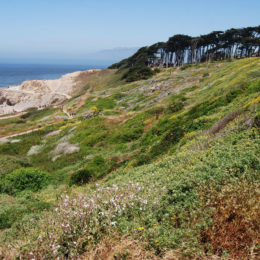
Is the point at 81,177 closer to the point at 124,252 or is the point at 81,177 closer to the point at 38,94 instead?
the point at 124,252

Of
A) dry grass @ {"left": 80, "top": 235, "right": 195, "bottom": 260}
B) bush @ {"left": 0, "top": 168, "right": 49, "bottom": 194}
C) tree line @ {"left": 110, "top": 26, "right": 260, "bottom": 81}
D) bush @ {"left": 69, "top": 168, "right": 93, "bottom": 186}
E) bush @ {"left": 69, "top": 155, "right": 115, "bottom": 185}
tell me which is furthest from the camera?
tree line @ {"left": 110, "top": 26, "right": 260, "bottom": 81}

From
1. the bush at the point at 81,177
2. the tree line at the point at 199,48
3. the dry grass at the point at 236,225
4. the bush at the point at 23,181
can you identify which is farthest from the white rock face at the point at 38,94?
the dry grass at the point at 236,225

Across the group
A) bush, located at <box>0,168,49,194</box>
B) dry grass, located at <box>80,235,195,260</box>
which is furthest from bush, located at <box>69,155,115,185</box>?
dry grass, located at <box>80,235,195,260</box>

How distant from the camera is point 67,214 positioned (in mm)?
5426

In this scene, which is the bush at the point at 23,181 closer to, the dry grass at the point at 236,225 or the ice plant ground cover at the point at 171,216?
the ice plant ground cover at the point at 171,216

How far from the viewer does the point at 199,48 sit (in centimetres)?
8612

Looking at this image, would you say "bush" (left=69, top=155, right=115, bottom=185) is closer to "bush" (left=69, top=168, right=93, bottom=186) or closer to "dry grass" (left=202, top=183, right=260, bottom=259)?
"bush" (left=69, top=168, right=93, bottom=186)

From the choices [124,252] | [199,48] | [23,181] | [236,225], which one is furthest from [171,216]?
[199,48]

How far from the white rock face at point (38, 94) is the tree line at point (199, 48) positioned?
2985cm

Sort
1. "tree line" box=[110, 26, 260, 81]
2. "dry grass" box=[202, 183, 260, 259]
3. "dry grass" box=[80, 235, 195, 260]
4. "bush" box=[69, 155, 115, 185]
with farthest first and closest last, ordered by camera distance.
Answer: "tree line" box=[110, 26, 260, 81] → "bush" box=[69, 155, 115, 185] → "dry grass" box=[80, 235, 195, 260] → "dry grass" box=[202, 183, 260, 259]

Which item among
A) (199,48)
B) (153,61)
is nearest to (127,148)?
(199,48)

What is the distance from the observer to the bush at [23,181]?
1583 centimetres

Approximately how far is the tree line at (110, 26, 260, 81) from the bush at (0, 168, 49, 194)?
204 ft

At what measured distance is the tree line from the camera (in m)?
70.2
